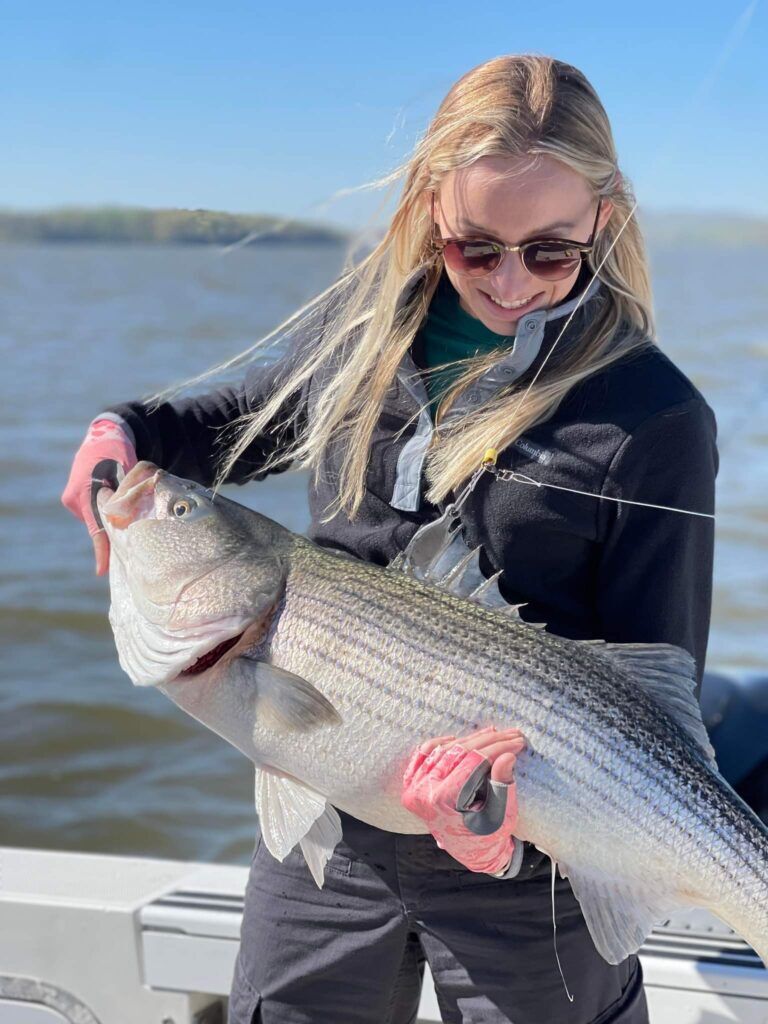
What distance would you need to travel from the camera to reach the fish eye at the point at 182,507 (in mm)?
2439

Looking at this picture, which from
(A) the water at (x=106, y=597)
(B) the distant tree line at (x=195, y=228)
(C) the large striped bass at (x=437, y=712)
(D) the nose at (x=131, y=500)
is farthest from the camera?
(A) the water at (x=106, y=597)

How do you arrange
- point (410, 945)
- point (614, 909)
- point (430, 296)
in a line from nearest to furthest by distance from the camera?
point (614, 909) → point (410, 945) → point (430, 296)

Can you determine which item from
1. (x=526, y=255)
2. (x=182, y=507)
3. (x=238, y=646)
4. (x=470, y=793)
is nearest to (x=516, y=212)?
(x=526, y=255)

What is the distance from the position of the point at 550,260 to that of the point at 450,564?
66cm

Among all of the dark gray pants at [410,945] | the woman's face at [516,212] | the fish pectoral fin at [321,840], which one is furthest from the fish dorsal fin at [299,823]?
the woman's face at [516,212]

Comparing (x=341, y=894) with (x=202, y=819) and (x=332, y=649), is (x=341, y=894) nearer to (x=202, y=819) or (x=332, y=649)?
(x=332, y=649)

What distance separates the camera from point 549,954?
2.26 metres

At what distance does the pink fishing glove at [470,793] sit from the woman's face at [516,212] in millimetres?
913

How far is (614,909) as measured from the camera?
214cm

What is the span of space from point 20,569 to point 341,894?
7.88 meters

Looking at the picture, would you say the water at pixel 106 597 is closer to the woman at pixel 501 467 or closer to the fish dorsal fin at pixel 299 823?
the woman at pixel 501 467

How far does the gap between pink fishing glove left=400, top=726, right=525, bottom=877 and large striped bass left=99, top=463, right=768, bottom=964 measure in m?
0.05

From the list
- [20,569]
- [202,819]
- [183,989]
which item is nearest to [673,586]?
[183,989]

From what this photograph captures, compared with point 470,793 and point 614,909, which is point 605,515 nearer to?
point 470,793
